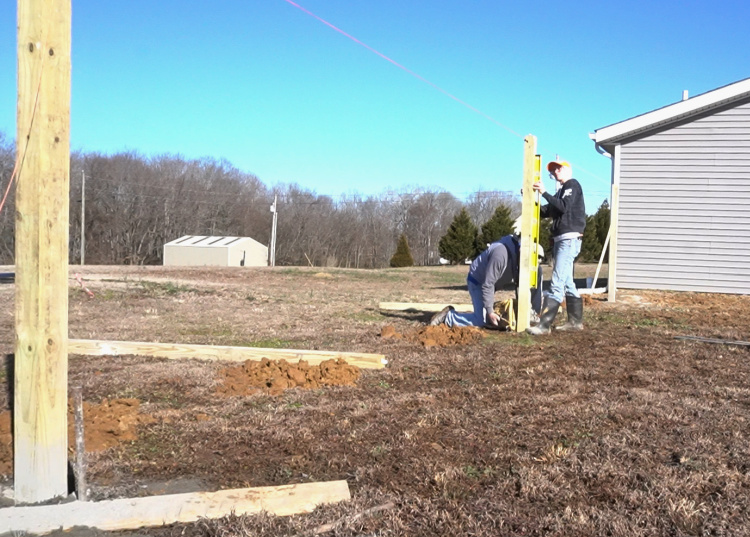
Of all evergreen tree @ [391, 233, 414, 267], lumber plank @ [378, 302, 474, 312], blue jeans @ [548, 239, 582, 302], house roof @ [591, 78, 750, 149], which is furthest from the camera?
evergreen tree @ [391, 233, 414, 267]

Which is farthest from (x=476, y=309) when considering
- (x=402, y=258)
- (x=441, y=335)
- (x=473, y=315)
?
(x=402, y=258)

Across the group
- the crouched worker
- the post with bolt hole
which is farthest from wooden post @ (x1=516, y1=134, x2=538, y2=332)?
the crouched worker

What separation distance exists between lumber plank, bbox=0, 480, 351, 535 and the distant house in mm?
12096

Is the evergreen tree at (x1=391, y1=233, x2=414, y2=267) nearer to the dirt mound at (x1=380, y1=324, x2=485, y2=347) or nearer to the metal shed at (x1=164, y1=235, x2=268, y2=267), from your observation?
the metal shed at (x1=164, y1=235, x2=268, y2=267)

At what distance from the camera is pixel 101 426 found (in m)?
4.16

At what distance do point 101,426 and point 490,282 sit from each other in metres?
4.98

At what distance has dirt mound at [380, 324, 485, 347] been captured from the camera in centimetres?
764

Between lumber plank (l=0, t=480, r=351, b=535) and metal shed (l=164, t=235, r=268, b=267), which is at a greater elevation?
metal shed (l=164, t=235, r=268, b=267)

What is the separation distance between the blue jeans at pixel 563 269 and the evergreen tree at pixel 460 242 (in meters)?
36.8

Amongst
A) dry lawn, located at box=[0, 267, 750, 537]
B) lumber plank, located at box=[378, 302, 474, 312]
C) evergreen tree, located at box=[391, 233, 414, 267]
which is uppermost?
evergreen tree, located at box=[391, 233, 414, 267]

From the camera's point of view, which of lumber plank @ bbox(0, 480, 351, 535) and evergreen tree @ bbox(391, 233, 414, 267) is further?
evergreen tree @ bbox(391, 233, 414, 267)

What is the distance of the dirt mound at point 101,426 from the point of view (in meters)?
3.84

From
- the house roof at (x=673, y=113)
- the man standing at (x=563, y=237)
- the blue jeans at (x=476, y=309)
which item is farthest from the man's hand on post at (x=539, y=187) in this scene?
the house roof at (x=673, y=113)

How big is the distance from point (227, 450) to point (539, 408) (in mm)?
2124
